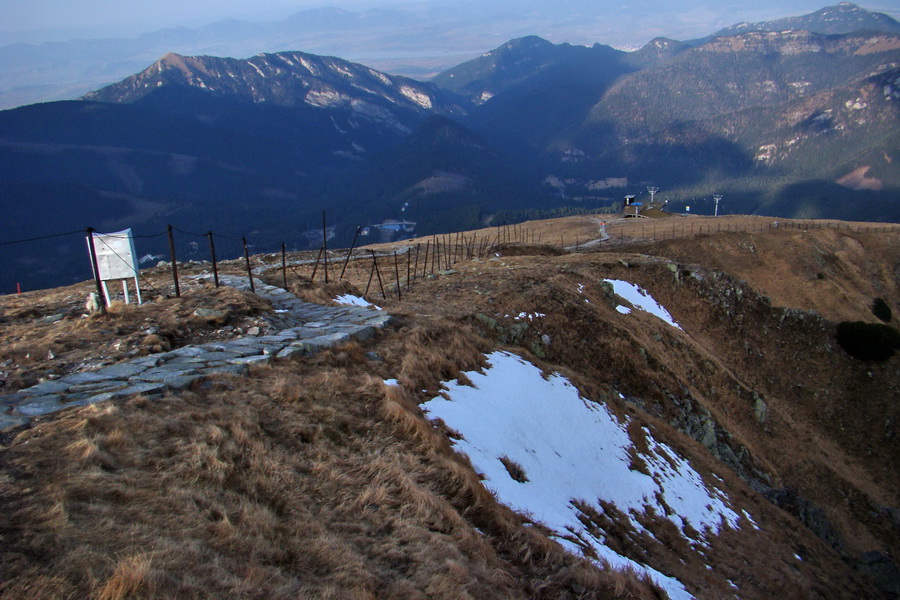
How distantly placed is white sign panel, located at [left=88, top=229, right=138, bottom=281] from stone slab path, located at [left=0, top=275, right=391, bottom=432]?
436 cm

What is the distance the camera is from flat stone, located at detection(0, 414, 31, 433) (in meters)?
6.97

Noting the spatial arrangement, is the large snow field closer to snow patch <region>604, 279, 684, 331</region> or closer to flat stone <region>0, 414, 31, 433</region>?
flat stone <region>0, 414, 31, 433</region>

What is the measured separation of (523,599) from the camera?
5766mm

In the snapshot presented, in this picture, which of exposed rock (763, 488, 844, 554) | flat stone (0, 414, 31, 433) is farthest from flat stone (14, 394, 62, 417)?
exposed rock (763, 488, 844, 554)

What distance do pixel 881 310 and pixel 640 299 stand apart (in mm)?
34028

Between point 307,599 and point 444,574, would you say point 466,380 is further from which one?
point 307,599

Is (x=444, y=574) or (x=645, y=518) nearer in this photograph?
(x=444, y=574)

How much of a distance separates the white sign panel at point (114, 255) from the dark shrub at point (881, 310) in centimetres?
6095

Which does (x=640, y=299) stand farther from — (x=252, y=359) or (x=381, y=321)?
(x=252, y=359)

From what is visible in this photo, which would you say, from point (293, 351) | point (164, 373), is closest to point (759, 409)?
point (293, 351)

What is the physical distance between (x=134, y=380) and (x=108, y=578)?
5.94m

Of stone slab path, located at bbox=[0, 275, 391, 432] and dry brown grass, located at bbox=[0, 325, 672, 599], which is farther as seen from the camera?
stone slab path, located at bbox=[0, 275, 391, 432]

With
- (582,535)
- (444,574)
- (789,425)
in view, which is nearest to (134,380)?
(444,574)

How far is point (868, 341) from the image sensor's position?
33.8m
